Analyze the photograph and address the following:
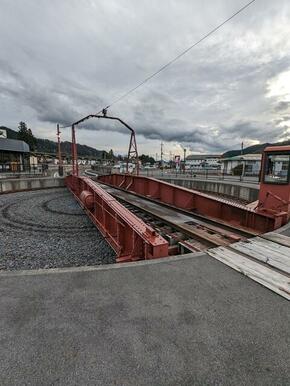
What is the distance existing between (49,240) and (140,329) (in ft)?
20.3

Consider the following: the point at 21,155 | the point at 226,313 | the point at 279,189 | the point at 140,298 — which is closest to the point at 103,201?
the point at 140,298

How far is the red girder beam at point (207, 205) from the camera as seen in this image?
19.4 ft

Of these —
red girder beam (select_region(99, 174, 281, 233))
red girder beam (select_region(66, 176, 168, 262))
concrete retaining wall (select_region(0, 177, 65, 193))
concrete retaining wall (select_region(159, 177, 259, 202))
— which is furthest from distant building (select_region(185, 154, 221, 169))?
red girder beam (select_region(66, 176, 168, 262))

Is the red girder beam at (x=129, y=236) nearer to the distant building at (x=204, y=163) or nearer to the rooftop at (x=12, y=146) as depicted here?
the rooftop at (x=12, y=146)

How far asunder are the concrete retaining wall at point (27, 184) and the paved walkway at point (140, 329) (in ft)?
57.8

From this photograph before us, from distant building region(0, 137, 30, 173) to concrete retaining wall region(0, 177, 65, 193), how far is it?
15.1m

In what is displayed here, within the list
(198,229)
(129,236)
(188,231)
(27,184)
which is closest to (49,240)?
(129,236)

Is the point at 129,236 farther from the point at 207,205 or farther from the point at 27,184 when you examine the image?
the point at 27,184

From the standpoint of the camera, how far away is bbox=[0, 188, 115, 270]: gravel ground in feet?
19.2

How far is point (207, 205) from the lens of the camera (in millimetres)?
7758

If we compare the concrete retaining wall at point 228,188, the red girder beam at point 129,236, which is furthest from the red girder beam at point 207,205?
the concrete retaining wall at point 228,188

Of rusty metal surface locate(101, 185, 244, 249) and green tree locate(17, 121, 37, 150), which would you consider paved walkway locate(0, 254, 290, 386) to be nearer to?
rusty metal surface locate(101, 185, 244, 249)

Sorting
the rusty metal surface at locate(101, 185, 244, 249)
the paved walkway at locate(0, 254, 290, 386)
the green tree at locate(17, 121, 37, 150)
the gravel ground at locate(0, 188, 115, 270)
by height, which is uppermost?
the green tree at locate(17, 121, 37, 150)

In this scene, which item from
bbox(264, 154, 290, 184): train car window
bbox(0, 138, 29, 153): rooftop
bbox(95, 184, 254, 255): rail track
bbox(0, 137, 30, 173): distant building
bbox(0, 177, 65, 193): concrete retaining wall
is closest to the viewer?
bbox(95, 184, 254, 255): rail track
